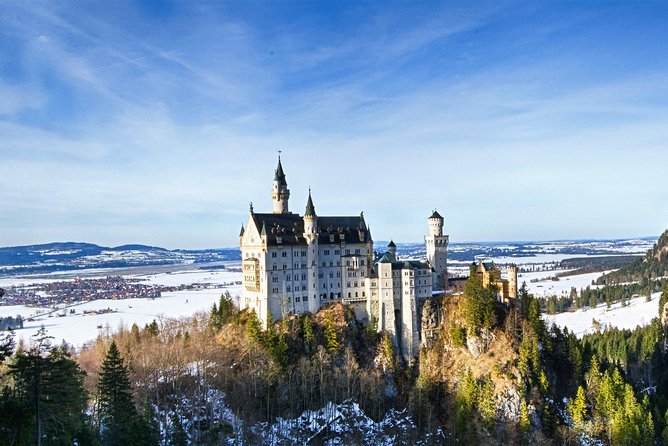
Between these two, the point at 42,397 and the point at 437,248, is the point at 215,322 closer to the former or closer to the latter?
the point at 437,248

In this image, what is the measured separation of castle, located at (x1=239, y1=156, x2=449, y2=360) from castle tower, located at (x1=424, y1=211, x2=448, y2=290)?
0.63 ft

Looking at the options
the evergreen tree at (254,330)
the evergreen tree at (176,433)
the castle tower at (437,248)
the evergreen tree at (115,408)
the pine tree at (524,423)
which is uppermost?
the castle tower at (437,248)

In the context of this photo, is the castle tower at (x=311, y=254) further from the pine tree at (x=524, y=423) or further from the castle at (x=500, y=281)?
the pine tree at (x=524, y=423)

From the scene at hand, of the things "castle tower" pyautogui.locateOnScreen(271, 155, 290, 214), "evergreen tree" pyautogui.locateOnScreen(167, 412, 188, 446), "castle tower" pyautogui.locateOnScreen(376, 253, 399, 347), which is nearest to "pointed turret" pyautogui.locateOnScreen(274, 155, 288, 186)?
"castle tower" pyautogui.locateOnScreen(271, 155, 290, 214)

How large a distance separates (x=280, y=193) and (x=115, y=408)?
185 ft

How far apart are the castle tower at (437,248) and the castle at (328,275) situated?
7.6 inches

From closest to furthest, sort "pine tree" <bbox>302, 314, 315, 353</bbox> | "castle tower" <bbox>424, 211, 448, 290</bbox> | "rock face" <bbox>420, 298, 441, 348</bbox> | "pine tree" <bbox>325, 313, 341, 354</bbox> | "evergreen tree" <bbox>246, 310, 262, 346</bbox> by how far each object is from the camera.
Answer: "evergreen tree" <bbox>246, 310, 262, 346</bbox>, "pine tree" <bbox>325, 313, 341, 354</bbox>, "pine tree" <bbox>302, 314, 315, 353</bbox>, "rock face" <bbox>420, 298, 441, 348</bbox>, "castle tower" <bbox>424, 211, 448, 290</bbox>

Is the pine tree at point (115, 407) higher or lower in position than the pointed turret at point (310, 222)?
lower

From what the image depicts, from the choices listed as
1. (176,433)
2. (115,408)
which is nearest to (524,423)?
(176,433)

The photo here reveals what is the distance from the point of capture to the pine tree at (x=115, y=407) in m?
56.6

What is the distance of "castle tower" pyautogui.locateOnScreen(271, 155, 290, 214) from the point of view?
106594 mm

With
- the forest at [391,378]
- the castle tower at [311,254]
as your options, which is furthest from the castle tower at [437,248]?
the castle tower at [311,254]

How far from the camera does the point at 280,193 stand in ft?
350

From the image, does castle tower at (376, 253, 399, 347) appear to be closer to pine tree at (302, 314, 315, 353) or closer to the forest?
the forest
